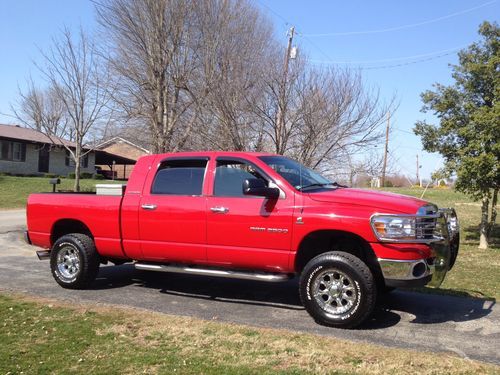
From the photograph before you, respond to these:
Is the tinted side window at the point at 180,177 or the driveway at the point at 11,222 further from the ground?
the tinted side window at the point at 180,177

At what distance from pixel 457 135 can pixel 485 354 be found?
9619 mm

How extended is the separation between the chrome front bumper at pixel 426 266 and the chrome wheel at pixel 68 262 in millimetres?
4309

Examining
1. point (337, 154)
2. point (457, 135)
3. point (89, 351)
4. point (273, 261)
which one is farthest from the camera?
point (457, 135)

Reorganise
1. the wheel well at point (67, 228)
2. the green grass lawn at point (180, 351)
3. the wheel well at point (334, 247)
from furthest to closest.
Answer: the wheel well at point (67, 228)
the wheel well at point (334, 247)
the green grass lawn at point (180, 351)

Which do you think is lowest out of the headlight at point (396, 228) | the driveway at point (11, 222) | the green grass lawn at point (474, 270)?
the driveway at point (11, 222)

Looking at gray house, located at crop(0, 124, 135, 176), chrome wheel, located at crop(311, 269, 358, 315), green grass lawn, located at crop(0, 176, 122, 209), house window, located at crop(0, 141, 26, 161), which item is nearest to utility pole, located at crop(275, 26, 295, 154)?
chrome wheel, located at crop(311, 269, 358, 315)

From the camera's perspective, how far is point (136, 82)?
45.4ft

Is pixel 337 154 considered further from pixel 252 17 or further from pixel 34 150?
pixel 34 150

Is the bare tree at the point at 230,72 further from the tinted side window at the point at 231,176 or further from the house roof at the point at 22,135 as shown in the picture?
the house roof at the point at 22,135

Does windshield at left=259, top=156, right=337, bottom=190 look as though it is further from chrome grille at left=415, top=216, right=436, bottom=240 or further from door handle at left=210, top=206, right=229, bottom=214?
chrome grille at left=415, top=216, right=436, bottom=240

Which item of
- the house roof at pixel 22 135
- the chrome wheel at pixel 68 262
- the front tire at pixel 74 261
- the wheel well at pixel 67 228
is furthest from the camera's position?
the house roof at pixel 22 135

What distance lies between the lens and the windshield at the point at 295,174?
20.9ft

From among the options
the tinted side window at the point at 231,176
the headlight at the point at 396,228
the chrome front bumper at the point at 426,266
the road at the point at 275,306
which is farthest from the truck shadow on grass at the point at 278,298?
the tinted side window at the point at 231,176

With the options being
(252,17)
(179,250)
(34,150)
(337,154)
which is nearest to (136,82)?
(252,17)
